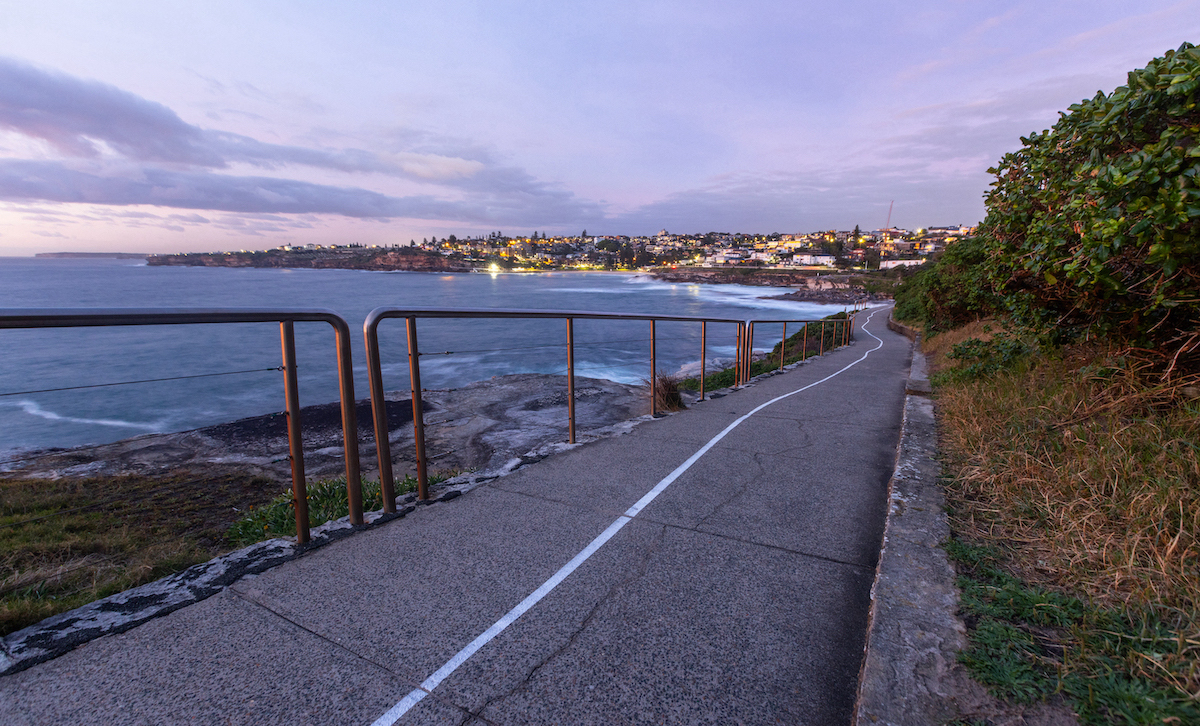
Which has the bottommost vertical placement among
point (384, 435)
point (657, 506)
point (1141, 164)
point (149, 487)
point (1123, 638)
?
point (149, 487)

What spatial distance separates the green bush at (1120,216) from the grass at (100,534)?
466 cm

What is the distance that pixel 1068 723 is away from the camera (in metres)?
1.51

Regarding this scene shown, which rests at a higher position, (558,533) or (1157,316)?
(1157,316)

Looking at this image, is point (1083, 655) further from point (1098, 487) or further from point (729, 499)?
point (729, 499)

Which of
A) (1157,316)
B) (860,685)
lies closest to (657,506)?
(860,685)

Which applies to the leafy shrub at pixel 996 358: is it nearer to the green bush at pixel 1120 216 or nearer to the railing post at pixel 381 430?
the green bush at pixel 1120 216

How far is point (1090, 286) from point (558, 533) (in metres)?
3.99

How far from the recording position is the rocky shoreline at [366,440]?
932 cm

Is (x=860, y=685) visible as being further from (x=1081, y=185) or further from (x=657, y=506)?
(x=1081, y=185)

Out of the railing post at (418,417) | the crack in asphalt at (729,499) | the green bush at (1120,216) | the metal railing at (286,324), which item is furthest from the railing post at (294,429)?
the green bush at (1120,216)

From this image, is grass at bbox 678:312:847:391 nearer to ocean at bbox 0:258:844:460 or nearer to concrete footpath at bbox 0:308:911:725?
ocean at bbox 0:258:844:460

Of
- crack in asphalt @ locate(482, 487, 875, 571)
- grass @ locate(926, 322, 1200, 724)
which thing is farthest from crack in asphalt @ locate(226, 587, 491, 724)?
grass @ locate(926, 322, 1200, 724)

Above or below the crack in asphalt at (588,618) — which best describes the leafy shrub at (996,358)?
above

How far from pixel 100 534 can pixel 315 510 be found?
3122 mm
